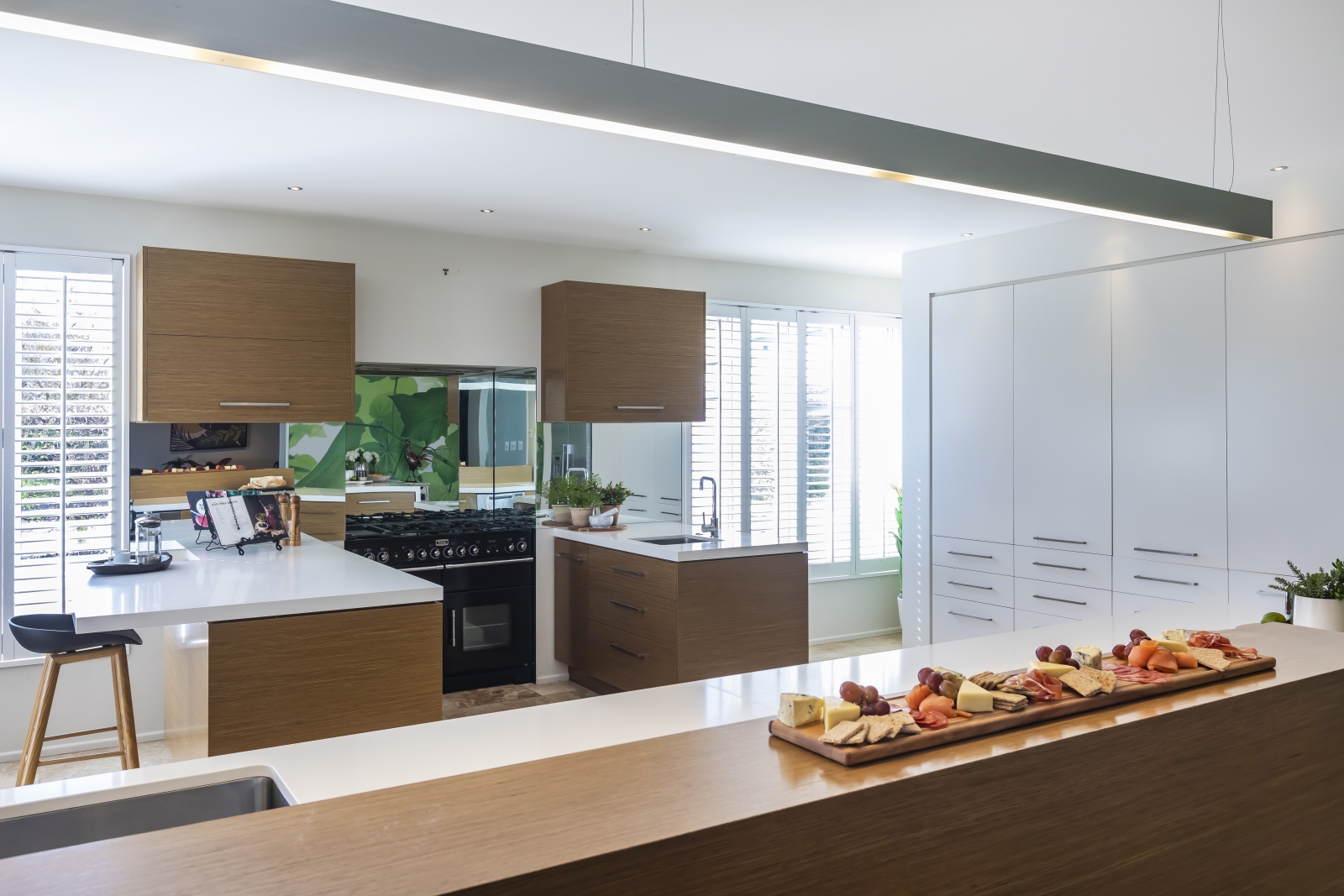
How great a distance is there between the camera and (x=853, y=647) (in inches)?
254

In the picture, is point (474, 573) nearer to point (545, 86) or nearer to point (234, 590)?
point (234, 590)

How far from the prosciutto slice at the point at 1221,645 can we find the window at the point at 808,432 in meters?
4.02

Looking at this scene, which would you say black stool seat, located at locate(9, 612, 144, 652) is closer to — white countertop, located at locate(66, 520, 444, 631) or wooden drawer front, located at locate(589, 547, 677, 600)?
white countertop, located at locate(66, 520, 444, 631)

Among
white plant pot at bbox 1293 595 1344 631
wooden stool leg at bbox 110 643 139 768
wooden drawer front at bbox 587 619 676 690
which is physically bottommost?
wooden drawer front at bbox 587 619 676 690

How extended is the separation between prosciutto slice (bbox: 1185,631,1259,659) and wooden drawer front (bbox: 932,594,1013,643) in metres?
2.85

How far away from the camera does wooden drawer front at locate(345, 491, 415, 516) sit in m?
5.06

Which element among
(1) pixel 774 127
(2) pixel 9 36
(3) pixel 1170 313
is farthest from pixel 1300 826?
(2) pixel 9 36

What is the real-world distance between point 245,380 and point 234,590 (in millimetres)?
1662

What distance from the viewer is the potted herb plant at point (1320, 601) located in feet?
8.98

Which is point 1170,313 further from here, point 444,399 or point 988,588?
point 444,399

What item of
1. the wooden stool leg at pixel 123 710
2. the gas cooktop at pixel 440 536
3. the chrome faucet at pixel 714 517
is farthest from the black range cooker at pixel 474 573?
the wooden stool leg at pixel 123 710

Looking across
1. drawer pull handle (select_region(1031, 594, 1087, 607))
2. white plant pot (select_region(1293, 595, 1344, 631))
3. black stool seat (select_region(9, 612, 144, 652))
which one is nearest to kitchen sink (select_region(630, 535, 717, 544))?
drawer pull handle (select_region(1031, 594, 1087, 607))

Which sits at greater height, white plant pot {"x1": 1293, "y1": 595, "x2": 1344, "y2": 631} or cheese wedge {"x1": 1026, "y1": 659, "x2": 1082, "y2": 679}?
cheese wedge {"x1": 1026, "y1": 659, "x2": 1082, "y2": 679}

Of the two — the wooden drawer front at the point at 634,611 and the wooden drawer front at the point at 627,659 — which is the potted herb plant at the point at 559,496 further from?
the wooden drawer front at the point at 627,659
